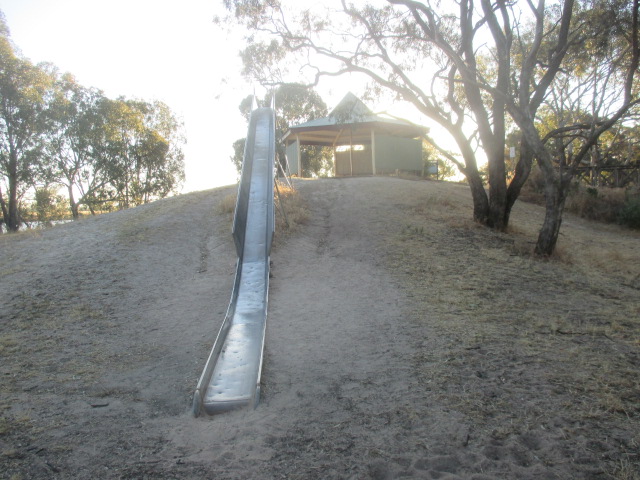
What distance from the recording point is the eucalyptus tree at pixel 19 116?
75.5 ft

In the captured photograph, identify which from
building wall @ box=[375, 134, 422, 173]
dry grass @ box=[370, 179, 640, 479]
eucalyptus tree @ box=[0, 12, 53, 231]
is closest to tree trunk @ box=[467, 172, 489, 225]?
dry grass @ box=[370, 179, 640, 479]

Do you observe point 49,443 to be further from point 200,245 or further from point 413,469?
point 200,245

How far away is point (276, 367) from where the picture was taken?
5.11 metres

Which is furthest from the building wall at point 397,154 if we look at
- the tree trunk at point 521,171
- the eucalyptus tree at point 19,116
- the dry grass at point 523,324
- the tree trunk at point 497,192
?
the eucalyptus tree at point 19,116

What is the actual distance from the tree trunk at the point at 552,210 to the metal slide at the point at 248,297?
5.44m

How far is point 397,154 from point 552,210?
13.6 metres

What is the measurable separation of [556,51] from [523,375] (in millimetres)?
8213

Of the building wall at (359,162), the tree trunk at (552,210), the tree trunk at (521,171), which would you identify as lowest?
the tree trunk at (552,210)

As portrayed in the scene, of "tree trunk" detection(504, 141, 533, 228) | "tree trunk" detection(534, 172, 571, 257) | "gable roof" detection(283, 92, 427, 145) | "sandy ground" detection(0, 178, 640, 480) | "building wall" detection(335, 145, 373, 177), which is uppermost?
"gable roof" detection(283, 92, 427, 145)

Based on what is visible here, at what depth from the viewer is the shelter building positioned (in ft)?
70.3

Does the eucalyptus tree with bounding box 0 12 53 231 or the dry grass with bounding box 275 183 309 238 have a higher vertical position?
the eucalyptus tree with bounding box 0 12 53 231

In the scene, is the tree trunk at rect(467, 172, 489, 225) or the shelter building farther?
the shelter building

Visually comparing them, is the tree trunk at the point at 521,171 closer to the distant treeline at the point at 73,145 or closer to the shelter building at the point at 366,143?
the shelter building at the point at 366,143

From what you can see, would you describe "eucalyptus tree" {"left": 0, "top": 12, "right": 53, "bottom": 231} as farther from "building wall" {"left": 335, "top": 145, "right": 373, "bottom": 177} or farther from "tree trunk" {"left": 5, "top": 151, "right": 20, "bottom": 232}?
"building wall" {"left": 335, "top": 145, "right": 373, "bottom": 177}
